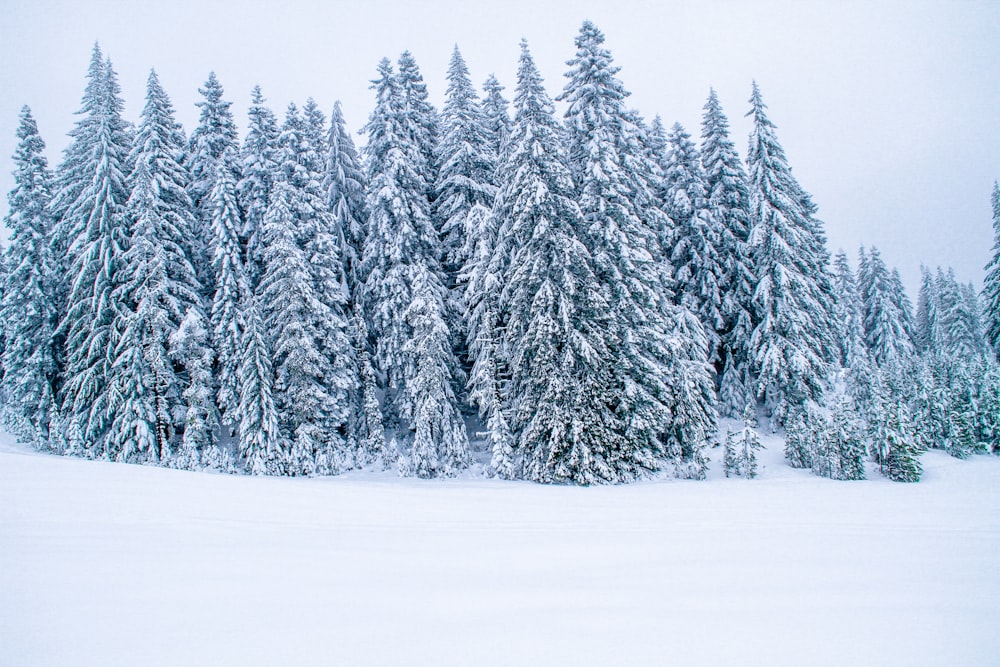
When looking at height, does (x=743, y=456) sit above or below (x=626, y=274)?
below

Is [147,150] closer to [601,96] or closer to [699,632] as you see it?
[601,96]

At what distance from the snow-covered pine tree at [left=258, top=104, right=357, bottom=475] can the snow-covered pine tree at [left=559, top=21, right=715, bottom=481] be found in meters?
11.1

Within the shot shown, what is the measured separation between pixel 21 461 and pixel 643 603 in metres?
10.7

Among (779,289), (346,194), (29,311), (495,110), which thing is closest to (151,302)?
(29,311)

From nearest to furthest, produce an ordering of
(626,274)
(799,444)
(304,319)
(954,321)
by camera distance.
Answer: (626,274) < (799,444) < (304,319) < (954,321)

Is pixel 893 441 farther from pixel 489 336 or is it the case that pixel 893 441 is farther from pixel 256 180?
pixel 256 180

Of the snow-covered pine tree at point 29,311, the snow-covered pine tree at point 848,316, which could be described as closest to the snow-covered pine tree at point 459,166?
the snow-covered pine tree at point 29,311

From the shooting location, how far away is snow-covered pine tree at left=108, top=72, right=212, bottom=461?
21.0m

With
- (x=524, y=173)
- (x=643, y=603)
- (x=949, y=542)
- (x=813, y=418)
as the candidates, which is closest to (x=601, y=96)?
(x=524, y=173)

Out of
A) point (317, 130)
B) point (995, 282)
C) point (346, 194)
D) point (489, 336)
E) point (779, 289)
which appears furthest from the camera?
point (995, 282)

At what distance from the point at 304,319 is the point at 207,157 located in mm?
10548

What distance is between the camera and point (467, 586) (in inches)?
160

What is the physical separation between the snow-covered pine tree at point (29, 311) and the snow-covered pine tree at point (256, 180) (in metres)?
10.3

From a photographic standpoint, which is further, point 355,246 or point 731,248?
point 731,248
